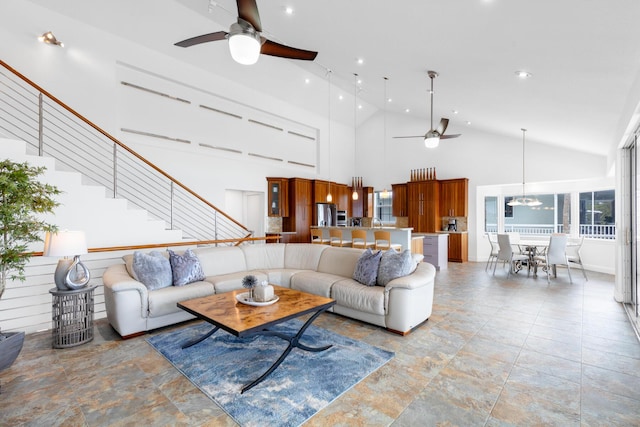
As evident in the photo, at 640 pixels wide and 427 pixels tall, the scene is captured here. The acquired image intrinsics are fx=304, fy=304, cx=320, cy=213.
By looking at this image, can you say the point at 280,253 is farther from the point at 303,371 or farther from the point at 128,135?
the point at 128,135

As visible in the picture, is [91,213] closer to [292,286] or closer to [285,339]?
[292,286]

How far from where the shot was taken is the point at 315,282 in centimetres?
419

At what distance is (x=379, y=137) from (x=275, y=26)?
249 inches

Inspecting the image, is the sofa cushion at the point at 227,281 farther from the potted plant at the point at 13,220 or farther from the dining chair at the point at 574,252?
the dining chair at the point at 574,252

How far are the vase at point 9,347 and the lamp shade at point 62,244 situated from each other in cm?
76

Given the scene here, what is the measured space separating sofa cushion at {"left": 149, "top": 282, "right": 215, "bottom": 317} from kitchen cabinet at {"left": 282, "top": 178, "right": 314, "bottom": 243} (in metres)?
5.08

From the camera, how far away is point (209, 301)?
3076 millimetres

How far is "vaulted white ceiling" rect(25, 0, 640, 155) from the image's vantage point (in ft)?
9.10

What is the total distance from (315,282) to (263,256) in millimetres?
1361

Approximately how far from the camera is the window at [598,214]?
716cm

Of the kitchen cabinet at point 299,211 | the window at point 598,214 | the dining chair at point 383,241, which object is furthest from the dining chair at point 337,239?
the window at point 598,214

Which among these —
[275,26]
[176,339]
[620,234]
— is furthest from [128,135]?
[620,234]

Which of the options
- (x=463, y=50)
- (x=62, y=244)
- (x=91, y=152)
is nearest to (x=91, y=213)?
(x=62, y=244)

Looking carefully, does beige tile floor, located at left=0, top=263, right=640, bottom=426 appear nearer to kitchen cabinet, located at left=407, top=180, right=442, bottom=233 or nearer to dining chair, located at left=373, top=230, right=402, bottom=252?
dining chair, located at left=373, top=230, right=402, bottom=252
